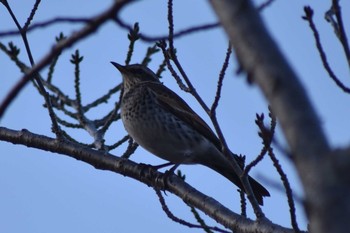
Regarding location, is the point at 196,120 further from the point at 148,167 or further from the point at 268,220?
the point at 268,220

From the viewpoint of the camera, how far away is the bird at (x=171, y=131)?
24.8 feet

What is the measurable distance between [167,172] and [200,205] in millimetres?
943

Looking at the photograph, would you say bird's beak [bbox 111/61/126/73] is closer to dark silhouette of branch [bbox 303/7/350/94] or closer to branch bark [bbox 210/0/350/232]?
dark silhouette of branch [bbox 303/7/350/94]

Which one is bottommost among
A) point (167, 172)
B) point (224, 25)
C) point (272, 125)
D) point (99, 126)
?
point (224, 25)

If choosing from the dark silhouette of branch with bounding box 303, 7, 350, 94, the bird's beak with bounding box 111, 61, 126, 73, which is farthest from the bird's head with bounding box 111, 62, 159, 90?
the dark silhouette of branch with bounding box 303, 7, 350, 94

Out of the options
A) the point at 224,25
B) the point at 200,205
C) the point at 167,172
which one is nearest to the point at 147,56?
the point at 167,172

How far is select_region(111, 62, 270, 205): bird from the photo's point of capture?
757 cm

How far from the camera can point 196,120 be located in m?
8.12

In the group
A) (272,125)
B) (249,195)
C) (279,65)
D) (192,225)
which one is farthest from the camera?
(192,225)

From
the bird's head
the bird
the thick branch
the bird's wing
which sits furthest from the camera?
the bird's head

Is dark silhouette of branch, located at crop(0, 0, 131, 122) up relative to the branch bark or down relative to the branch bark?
up

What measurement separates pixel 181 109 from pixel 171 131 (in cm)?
55

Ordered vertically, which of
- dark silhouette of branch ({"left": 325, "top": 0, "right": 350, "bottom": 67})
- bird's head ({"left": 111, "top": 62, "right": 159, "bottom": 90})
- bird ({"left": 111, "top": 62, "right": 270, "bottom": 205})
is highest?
bird's head ({"left": 111, "top": 62, "right": 159, "bottom": 90})

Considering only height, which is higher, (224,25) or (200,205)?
(200,205)
